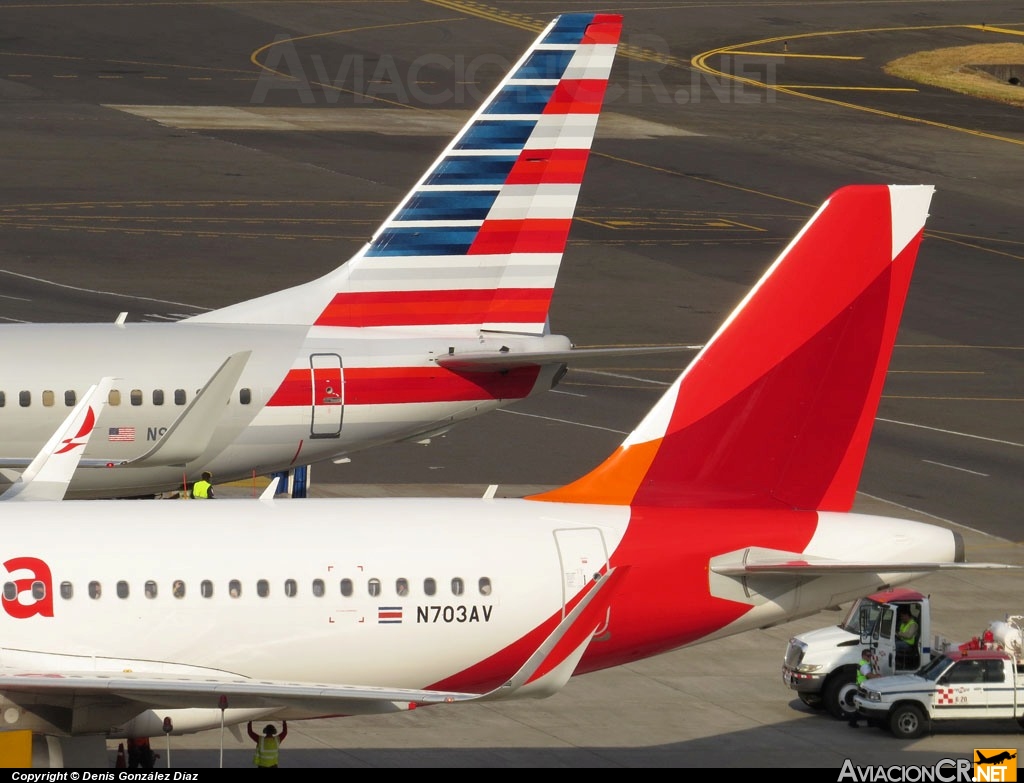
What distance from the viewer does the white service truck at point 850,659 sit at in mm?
32281

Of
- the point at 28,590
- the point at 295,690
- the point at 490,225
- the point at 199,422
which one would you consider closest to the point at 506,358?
the point at 490,225

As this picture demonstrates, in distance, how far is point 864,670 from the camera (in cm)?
3225

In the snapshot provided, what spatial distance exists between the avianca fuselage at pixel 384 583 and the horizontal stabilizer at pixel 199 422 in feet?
28.3

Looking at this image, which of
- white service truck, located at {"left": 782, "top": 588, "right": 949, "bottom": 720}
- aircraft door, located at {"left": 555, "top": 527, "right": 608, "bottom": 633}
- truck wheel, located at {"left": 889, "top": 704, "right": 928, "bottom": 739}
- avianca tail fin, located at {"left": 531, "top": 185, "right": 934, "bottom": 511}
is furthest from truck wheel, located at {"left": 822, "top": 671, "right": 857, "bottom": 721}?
aircraft door, located at {"left": 555, "top": 527, "right": 608, "bottom": 633}

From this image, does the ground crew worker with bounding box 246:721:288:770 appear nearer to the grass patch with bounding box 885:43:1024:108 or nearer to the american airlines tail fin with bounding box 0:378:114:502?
the american airlines tail fin with bounding box 0:378:114:502

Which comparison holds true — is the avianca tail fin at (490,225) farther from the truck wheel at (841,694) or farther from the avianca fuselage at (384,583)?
the avianca fuselage at (384,583)

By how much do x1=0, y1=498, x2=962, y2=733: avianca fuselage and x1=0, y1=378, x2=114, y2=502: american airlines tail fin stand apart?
278 cm

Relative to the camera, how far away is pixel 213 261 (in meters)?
65.8

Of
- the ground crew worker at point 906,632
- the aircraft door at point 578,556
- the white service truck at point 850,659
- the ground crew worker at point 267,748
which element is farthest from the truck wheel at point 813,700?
the ground crew worker at point 267,748

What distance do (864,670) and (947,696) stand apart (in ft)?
5.21

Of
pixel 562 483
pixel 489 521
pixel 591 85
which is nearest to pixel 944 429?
pixel 562 483

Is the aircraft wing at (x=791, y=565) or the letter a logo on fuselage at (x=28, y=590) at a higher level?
the aircraft wing at (x=791, y=565)

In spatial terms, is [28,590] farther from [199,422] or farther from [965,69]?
[965,69]

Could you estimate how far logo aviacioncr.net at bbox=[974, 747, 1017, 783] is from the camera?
93.0 feet
